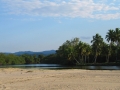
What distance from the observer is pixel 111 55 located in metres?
111

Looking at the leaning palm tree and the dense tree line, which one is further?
the leaning palm tree

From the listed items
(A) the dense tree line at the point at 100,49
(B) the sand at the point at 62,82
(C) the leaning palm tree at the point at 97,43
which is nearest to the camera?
(B) the sand at the point at 62,82

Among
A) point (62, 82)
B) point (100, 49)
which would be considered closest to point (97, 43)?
point (100, 49)

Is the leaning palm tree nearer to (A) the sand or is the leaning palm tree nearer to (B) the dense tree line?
(B) the dense tree line

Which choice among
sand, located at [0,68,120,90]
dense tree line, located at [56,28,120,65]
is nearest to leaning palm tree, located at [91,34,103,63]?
dense tree line, located at [56,28,120,65]

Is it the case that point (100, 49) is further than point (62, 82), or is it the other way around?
point (100, 49)

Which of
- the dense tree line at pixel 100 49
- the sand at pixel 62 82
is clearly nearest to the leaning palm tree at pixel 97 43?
the dense tree line at pixel 100 49

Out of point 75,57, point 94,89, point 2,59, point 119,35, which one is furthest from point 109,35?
point 2,59

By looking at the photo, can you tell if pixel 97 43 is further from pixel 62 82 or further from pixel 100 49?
pixel 62 82

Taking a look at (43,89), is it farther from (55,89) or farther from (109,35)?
(109,35)

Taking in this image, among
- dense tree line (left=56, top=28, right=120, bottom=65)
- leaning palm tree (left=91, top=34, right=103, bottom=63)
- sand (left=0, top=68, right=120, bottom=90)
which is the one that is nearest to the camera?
sand (left=0, top=68, right=120, bottom=90)

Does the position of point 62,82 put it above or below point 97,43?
below

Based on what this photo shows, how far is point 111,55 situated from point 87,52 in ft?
42.2

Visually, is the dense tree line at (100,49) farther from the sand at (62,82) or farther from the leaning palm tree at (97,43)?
the sand at (62,82)
